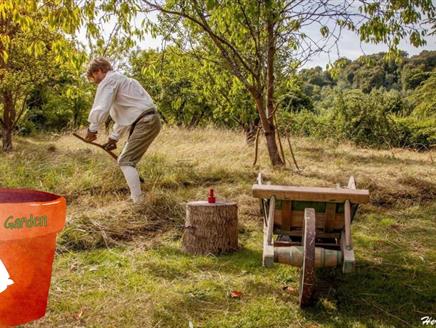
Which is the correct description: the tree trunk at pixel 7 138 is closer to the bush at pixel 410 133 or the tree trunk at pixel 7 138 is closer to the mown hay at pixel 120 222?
the mown hay at pixel 120 222

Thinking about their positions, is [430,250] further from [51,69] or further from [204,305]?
[51,69]

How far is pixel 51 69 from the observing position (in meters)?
10.9

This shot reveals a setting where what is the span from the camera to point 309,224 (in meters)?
2.75

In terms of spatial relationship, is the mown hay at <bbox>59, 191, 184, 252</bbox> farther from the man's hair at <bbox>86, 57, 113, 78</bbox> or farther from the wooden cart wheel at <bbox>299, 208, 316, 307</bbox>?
the wooden cart wheel at <bbox>299, 208, 316, 307</bbox>

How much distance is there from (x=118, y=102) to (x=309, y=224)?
322 centimetres

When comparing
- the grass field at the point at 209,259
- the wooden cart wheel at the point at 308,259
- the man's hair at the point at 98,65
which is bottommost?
the grass field at the point at 209,259

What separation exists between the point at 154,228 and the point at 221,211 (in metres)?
1.07

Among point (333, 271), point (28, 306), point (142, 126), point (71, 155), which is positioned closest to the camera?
point (28, 306)

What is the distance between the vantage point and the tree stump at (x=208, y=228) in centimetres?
416

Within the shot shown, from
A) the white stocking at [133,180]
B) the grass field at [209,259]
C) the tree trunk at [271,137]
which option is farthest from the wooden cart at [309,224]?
the tree trunk at [271,137]

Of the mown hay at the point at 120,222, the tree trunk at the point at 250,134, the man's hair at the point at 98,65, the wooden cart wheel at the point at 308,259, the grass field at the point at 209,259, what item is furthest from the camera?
the tree trunk at the point at 250,134

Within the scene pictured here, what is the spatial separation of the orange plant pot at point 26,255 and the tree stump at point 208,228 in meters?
1.65

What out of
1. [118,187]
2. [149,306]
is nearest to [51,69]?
[118,187]

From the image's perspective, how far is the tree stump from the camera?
416 cm
